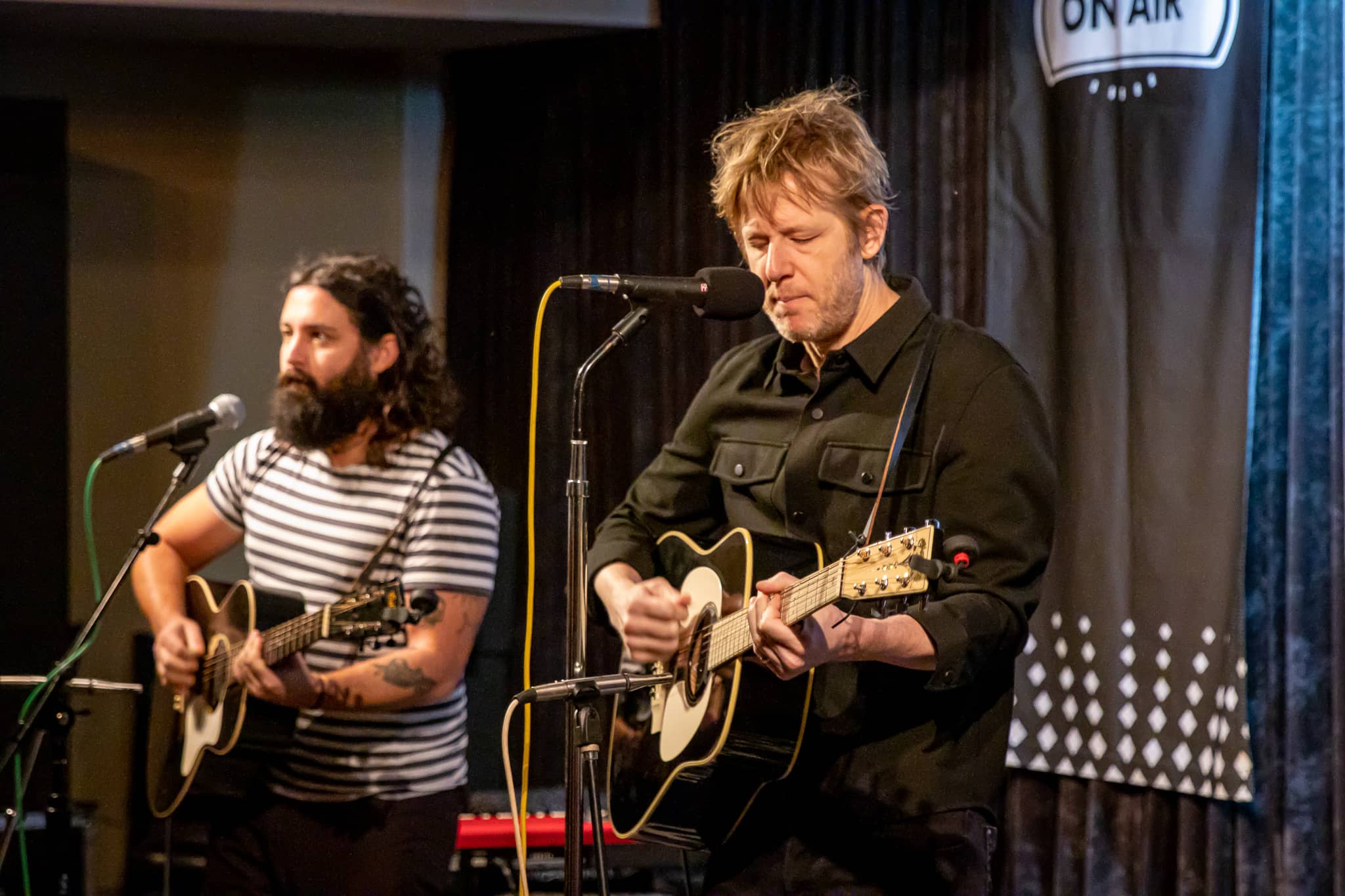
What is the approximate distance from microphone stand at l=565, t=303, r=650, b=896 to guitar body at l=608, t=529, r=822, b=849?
379 mm

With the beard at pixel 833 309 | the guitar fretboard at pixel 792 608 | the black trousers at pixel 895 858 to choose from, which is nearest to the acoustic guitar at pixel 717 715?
the guitar fretboard at pixel 792 608

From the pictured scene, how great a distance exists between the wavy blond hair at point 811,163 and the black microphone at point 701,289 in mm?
314

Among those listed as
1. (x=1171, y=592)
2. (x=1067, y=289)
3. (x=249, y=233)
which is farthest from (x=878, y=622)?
(x=249, y=233)

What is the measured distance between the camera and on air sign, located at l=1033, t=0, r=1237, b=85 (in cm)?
334

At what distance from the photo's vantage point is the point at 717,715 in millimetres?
2326

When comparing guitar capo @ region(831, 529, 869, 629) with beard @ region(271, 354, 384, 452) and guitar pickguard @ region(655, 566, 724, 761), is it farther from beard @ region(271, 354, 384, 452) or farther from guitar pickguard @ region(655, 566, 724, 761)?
beard @ region(271, 354, 384, 452)

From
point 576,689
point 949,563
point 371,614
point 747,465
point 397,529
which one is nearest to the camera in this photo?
point 949,563

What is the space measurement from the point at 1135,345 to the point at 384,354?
193 cm

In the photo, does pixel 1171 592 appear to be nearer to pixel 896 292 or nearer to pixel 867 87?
pixel 896 292

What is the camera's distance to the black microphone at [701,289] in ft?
6.77

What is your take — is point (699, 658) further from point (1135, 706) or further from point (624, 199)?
point (624, 199)

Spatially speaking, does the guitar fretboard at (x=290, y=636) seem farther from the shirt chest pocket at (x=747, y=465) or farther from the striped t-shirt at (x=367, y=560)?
the shirt chest pocket at (x=747, y=465)

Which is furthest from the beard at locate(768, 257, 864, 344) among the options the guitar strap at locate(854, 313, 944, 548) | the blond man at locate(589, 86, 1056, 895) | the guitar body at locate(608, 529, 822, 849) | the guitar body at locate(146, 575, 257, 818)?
the guitar body at locate(146, 575, 257, 818)

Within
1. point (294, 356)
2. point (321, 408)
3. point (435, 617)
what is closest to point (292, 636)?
point (435, 617)
